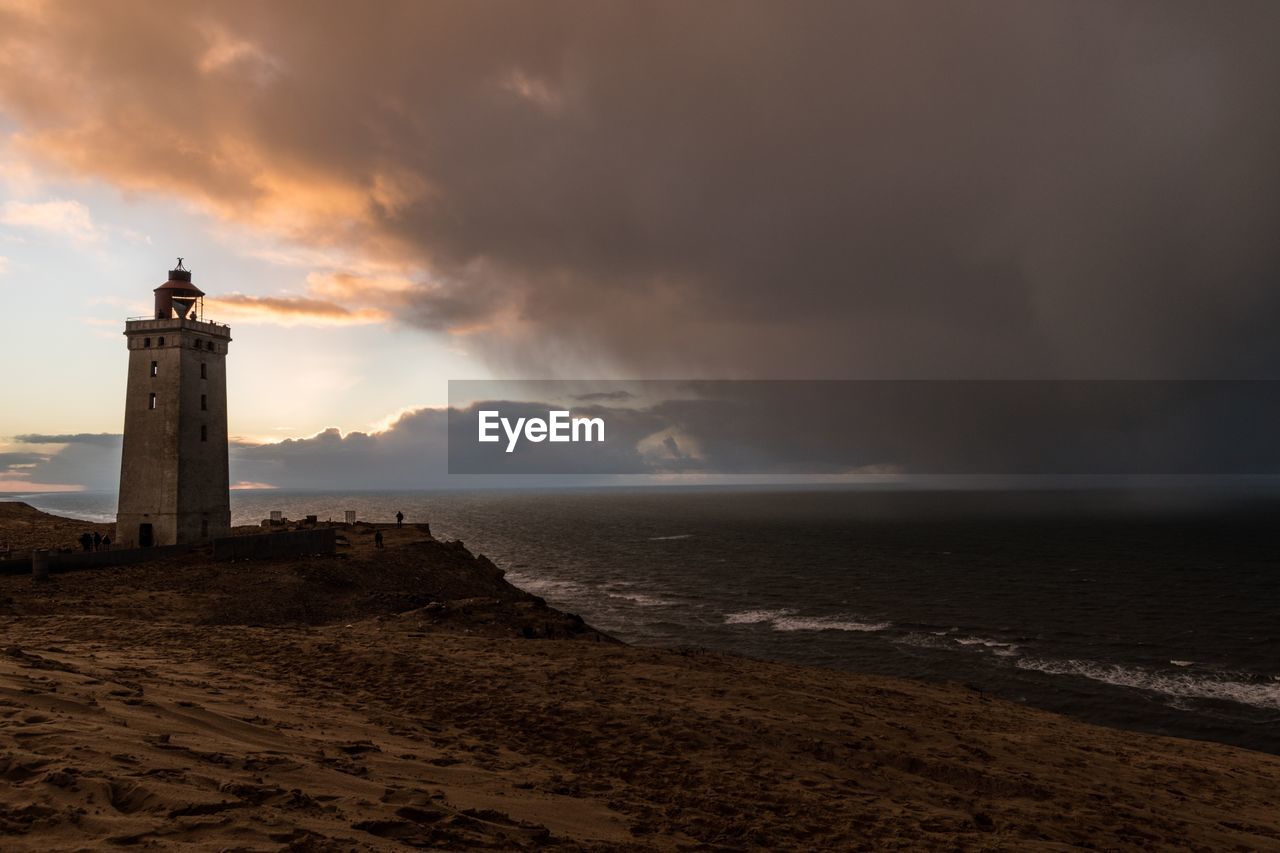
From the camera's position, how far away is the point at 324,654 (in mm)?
18641

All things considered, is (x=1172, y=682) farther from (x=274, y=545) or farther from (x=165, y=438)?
(x=165, y=438)

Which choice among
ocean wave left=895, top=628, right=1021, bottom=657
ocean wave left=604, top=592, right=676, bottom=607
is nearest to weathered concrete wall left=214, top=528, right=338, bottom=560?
ocean wave left=604, top=592, right=676, bottom=607

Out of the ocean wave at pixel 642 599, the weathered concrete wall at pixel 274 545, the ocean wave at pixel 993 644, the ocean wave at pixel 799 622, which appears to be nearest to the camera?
the weathered concrete wall at pixel 274 545

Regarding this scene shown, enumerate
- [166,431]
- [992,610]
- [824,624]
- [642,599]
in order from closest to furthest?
[166,431], [824,624], [992,610], [642,599]

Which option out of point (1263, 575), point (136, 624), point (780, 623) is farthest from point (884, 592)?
point (136, 624)

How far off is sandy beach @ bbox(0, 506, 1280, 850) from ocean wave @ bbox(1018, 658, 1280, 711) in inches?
549

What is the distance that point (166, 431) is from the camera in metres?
41.2

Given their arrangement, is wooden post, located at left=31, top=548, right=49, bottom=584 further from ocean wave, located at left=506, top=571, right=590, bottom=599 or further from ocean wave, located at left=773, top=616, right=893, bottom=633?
ocean wave, located at left=773, top=616, right=893, bottom=633

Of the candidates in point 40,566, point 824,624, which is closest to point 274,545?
point 40,566

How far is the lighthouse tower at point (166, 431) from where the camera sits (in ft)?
135

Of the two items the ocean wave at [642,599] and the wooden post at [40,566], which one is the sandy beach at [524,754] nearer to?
the wooden post at [40,566]

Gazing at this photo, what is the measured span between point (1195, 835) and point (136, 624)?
89.7 ft

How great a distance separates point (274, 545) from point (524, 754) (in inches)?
1285

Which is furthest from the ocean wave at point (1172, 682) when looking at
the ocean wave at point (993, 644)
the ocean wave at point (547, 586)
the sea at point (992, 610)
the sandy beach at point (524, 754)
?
the ocean wave at point (547, 586)
